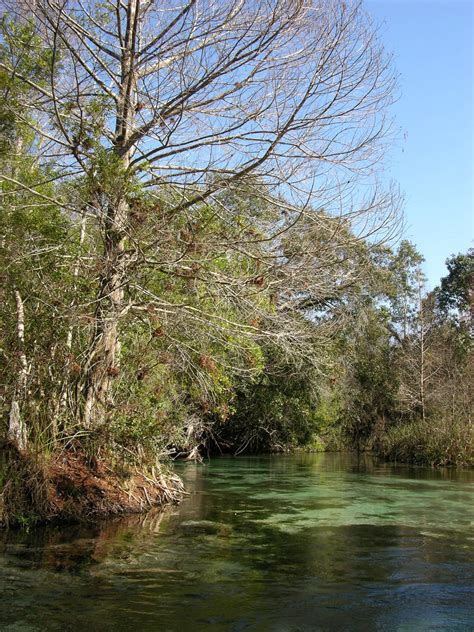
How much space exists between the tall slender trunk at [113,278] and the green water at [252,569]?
1822 millimetres

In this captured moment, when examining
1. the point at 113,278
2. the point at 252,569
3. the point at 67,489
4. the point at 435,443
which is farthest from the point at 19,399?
the point at 435,443

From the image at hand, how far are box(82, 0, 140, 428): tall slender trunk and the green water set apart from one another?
5.98ft

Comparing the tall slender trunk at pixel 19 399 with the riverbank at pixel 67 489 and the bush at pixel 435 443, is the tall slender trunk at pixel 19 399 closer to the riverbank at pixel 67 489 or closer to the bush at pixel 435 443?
the riverbank at pixel 67 489

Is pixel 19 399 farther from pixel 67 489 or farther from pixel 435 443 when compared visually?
pixel 435 443

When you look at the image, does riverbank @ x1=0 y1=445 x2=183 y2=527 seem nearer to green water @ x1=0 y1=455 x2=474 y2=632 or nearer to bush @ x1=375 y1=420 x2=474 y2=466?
green water @ x1=0 y1=455 x2=474 y2=632

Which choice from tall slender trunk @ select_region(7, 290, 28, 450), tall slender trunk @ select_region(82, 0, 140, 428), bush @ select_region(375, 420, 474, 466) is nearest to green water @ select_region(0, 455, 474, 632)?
tall slender trunk @ select_region(7, 290, 28, 450)

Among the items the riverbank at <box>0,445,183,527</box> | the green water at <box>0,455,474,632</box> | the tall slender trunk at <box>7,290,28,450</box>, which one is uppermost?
the tall slender trunk at <box>7,290,28,450</box>

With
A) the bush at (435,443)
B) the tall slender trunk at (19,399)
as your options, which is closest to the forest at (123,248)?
the tall slender trunk at (19,399)

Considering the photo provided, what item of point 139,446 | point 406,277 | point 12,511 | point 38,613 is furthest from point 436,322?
point 38,613

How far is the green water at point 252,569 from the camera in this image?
15.2 ft

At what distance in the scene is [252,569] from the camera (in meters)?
6.00

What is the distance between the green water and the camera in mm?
4629

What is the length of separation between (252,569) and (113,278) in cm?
429

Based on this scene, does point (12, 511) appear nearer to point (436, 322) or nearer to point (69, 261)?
point (69, 261)
